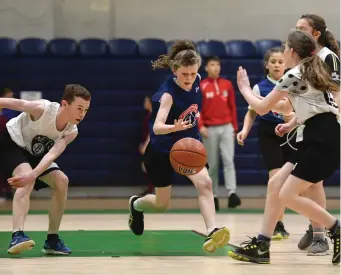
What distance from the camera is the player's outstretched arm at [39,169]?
6016 mm

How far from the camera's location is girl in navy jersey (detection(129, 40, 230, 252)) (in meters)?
6.41

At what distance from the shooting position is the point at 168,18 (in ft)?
44.1

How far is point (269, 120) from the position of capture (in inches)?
317

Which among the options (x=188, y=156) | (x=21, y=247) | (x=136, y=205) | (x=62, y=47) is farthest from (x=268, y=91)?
(x=62, y=47)

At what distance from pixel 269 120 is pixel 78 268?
123 inches

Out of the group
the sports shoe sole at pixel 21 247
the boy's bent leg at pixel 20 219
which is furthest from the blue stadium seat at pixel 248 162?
the sports shoe sole at pixel 21 247

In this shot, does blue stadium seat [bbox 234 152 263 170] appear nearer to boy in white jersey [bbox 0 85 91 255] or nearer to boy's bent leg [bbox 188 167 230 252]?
boy's bent leg [bbox 188 167 230 252]

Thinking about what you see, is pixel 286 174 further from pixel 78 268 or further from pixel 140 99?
pixel 140 99

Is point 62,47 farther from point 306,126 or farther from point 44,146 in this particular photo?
point 306,126

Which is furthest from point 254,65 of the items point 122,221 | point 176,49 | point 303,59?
point 303,59

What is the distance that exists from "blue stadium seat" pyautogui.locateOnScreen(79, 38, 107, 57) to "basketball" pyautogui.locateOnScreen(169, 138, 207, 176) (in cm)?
650

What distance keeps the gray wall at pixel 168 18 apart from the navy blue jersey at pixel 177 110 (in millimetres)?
6712

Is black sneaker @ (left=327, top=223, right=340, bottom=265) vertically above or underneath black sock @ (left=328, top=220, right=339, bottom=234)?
underneath

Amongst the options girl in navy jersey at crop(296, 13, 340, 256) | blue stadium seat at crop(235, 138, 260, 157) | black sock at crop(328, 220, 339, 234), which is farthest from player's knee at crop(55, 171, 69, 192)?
blue stadium seat at crop(235, 138, 260, 157)
